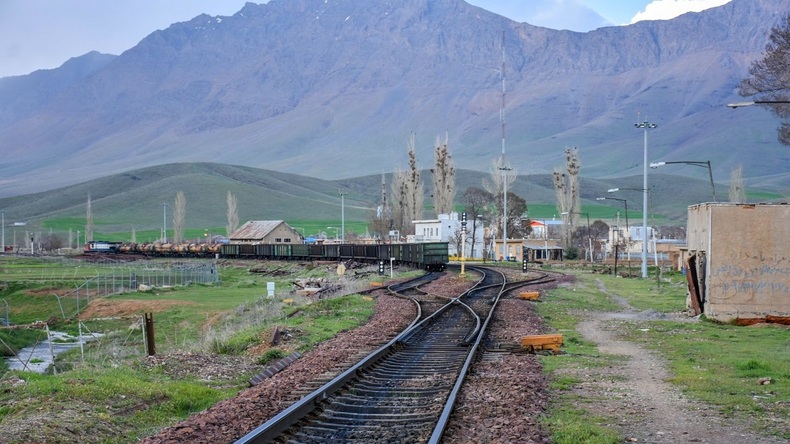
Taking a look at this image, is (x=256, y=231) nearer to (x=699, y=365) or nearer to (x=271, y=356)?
(x=271, y=356)

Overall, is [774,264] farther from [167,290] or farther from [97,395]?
[167,290]

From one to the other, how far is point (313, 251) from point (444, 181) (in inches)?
1103

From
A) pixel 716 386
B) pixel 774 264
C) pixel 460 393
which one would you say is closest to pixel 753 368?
pixel 716 386

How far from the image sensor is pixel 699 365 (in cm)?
1709

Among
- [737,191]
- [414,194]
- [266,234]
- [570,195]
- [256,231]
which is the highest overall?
[414,194]

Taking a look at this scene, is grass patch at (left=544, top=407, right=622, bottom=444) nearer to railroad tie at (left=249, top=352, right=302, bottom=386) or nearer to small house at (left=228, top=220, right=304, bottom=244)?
railroad tie at (left=249, top=352, right=302, bottom=386)

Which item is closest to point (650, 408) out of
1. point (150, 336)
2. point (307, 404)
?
point (307, 404)

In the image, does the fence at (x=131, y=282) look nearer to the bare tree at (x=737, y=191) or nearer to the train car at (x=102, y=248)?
the bare tree at (x=737, y=191)

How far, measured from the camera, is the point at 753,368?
16219 mm

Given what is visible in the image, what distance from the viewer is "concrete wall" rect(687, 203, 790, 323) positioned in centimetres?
2506

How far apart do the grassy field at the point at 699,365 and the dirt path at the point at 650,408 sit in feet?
0.81

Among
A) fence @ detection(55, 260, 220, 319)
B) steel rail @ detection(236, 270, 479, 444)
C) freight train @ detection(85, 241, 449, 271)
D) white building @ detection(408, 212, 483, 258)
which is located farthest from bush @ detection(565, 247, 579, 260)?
steel rail @ detection(236, 270, 479, 444)

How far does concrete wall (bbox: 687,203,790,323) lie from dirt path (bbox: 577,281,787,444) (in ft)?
23.0

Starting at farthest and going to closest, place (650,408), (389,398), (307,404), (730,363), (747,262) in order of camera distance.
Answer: (747,262), (730,363), (389,398), (650,408), (307,404)
